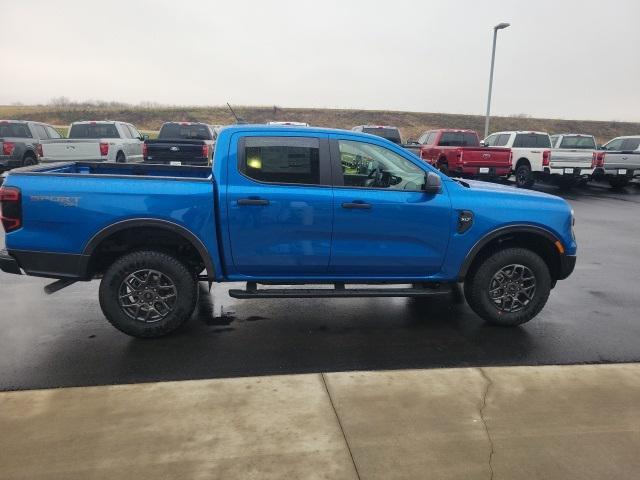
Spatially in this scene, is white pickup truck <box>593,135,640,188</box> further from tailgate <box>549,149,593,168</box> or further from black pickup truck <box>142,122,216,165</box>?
black pickup truck <box>142,122,216,165</box>

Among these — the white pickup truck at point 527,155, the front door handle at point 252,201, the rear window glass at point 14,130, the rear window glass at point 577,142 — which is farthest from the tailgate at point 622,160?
the rear window glass at point 14,130

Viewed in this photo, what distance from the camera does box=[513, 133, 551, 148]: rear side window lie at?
17484mm

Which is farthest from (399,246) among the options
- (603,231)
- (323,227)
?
(603,231)

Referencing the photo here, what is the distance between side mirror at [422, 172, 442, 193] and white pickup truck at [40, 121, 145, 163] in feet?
38.9

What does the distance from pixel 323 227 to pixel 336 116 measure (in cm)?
5663

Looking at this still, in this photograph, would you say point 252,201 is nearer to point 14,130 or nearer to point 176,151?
point 176,151

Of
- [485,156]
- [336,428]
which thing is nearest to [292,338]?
[336,428]

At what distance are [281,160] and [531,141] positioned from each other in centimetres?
1546

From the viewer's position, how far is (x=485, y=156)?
A: 15.3 m

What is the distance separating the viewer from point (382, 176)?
15.6 ft

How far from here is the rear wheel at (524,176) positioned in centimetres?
1736

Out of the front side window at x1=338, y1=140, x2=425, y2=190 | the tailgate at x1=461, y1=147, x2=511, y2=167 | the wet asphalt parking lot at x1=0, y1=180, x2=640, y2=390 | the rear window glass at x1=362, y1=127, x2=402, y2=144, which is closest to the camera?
the wet asphalt parking lot at x1=0, y1=180, x2=640, y2=390

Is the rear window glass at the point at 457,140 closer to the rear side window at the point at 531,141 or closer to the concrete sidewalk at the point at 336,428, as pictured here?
the rear side window at the point at 531,141

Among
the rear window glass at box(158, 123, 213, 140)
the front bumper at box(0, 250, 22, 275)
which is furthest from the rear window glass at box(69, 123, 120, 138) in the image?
the front bumper at box(0, 250, 22, 275)
